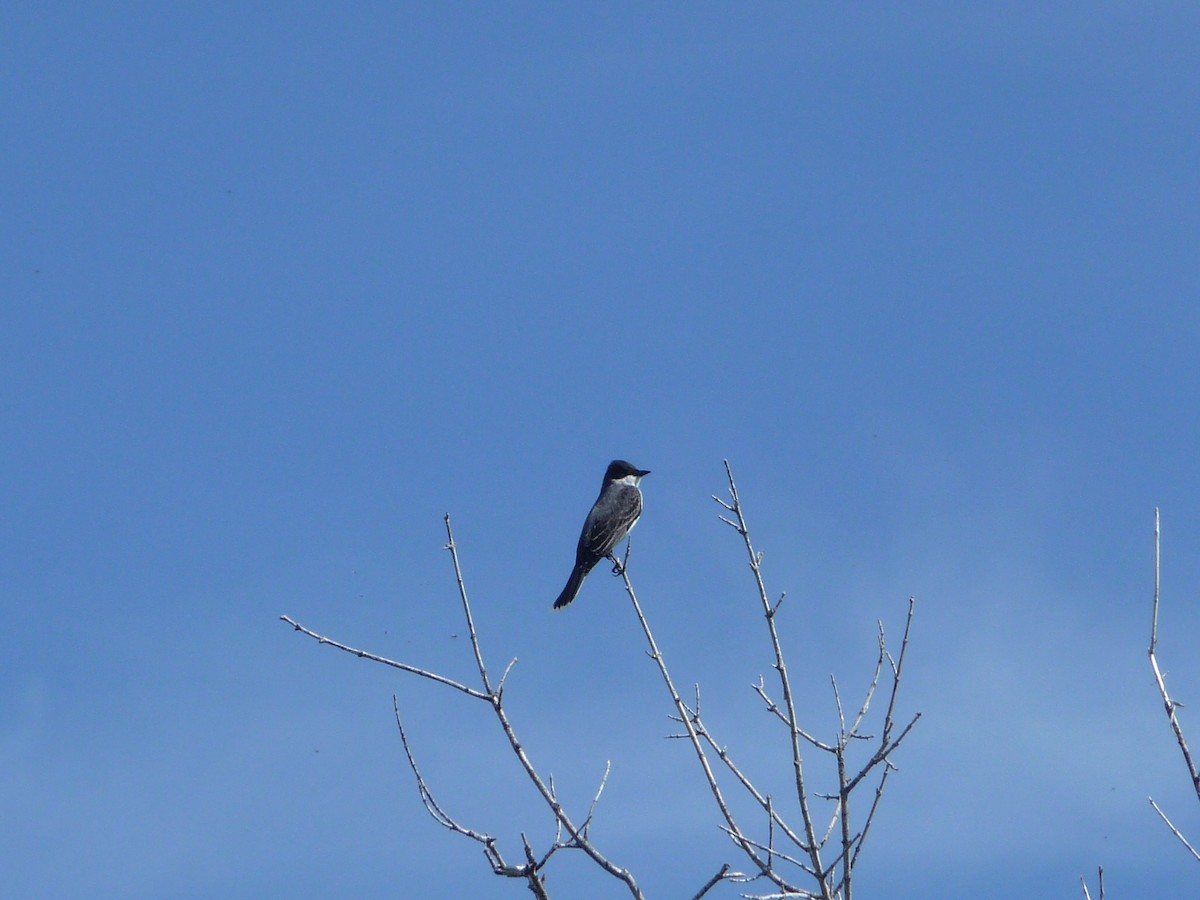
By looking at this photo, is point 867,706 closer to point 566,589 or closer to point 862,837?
point 862,837

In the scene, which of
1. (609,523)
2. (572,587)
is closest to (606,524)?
(609,523)

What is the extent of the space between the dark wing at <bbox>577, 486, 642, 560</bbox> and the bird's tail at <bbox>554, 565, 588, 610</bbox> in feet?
0.60

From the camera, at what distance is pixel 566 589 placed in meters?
16.0

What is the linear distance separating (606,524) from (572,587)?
0.88m

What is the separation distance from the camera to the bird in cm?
1600

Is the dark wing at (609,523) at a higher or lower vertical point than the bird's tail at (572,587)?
higher

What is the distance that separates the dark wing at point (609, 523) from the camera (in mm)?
16094

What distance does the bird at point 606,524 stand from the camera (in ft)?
52.5

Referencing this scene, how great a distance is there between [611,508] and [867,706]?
33.2 feet

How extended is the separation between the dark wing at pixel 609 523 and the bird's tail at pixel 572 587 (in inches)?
7.2

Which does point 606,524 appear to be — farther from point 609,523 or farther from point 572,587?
point 572,587

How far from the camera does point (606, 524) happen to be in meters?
16.4

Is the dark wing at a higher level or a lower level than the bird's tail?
Answer: higher

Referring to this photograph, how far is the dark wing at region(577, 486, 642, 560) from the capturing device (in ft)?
52.8
